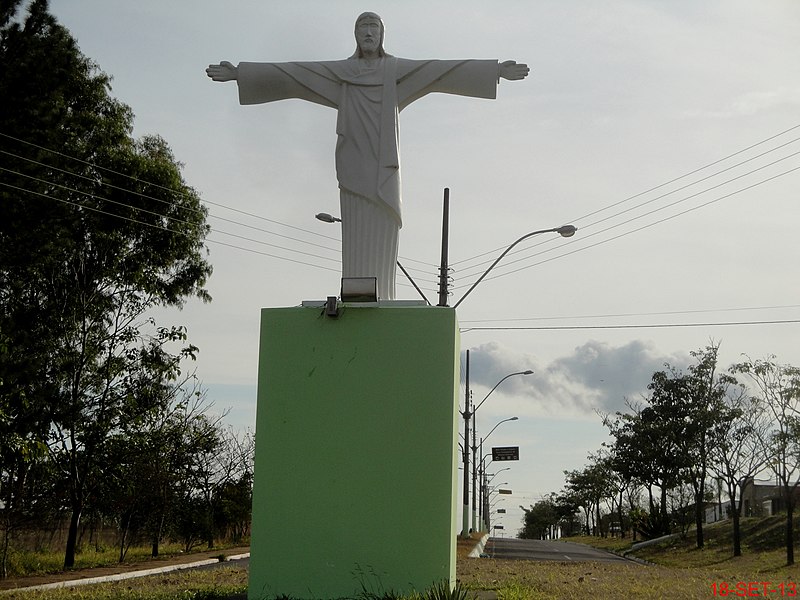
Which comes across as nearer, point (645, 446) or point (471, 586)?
point (471, 586)

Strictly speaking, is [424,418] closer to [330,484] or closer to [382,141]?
[330,484]

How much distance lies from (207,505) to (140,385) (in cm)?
824

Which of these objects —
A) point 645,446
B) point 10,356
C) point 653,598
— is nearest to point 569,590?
point 653,598

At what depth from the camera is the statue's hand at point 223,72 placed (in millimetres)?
9672

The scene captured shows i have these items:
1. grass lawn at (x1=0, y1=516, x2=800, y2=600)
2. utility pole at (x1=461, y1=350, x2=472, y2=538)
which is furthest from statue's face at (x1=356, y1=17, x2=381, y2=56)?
utility pole at (x1=461, y1=350, x2=472, y2=538)

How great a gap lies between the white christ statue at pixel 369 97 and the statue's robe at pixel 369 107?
0.01 meters

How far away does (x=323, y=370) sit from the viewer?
28.0ft

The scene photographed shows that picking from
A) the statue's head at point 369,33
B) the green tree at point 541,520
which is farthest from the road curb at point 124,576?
the green tree at point 541,520

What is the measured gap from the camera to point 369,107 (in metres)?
9.47

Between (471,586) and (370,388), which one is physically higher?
(370,388)

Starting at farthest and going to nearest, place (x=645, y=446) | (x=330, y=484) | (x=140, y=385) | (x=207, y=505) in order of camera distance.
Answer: (x=645, y=446), (x=207, y=505), (x=140, y=385), (x=330, y=484)

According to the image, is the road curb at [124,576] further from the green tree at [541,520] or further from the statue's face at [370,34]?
the green tree at [541,520]

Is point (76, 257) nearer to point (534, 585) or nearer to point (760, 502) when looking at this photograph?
point (534, 585)

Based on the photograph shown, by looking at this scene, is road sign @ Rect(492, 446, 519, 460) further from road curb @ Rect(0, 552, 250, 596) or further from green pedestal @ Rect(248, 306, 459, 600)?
green pedestal @ Rect(248, 306, 459, 600)
